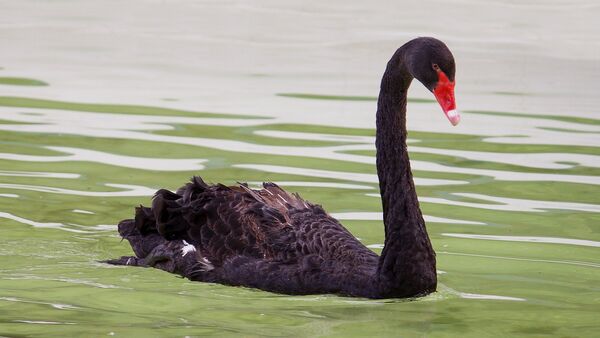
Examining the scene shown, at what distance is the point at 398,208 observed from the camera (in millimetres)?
6488

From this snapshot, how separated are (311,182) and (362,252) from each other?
227 cm

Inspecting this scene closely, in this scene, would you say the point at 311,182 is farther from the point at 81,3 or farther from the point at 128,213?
the point at 81,3

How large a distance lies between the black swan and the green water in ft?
0.34

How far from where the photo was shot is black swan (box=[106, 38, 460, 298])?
636 cm

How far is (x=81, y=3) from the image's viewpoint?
16562mm

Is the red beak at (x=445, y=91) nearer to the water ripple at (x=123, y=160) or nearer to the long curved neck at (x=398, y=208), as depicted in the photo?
the long curved neck at (x=398, y=208)

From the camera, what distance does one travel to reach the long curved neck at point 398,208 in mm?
6359

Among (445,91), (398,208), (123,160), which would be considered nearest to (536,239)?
(398,208)

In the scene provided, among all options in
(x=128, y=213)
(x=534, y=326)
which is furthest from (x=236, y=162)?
(x=534, y=326)

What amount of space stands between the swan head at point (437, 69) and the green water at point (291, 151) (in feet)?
2.80

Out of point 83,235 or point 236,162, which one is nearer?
point 83,235

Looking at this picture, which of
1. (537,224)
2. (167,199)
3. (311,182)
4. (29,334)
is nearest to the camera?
(29,334)

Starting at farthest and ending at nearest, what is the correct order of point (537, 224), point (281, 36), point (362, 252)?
1. point (281, 36)
2. point (537, 224)
3. point (362, 252)

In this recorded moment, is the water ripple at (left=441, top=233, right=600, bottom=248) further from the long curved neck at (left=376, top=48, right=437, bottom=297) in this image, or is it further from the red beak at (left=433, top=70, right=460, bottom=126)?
the red beak at (left=433, top=70, right=460, bottom=126)
